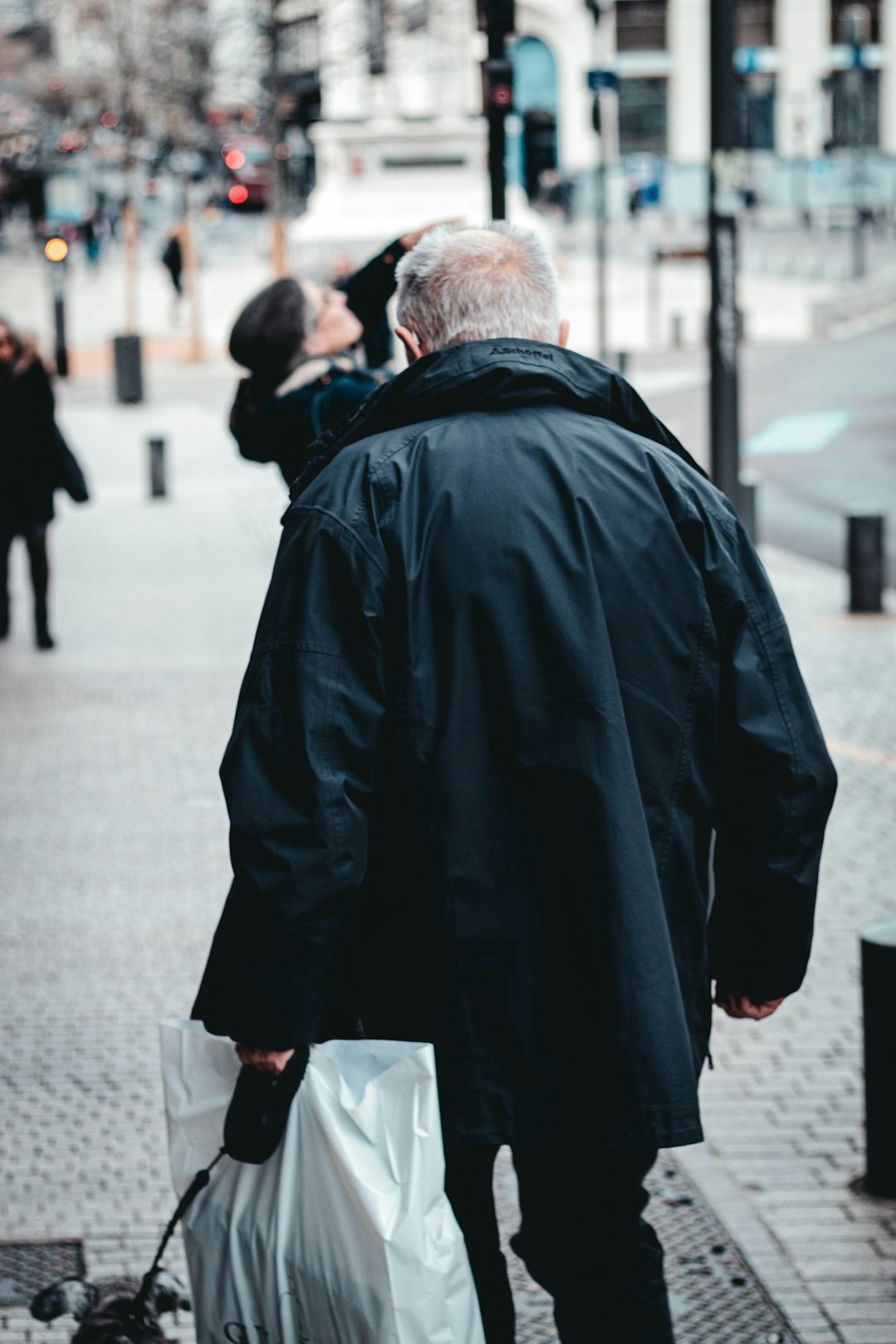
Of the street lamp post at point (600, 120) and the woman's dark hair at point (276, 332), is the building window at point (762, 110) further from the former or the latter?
the woman's dark hair at point (276, 332)

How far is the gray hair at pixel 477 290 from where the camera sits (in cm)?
263

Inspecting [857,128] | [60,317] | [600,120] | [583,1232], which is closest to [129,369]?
[60,317]

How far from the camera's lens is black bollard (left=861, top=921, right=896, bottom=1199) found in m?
3.90

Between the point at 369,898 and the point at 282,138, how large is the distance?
1120 inches

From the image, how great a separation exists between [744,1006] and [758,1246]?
120 cm

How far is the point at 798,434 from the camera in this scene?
19.7 meters

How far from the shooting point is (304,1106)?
2.47 meters

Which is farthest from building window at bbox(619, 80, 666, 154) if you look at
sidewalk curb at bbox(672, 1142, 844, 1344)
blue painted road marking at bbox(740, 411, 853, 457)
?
sidewalk curb at bbox(672, 1142, 844, 1344)

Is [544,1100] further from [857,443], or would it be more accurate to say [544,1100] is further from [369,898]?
[857,443]

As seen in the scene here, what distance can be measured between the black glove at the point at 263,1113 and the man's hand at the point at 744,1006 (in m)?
0.67

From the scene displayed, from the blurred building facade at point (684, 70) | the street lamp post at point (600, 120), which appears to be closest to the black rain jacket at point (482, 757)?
the street lamp post at point (600, 120)

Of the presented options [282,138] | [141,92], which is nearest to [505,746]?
[282,138]

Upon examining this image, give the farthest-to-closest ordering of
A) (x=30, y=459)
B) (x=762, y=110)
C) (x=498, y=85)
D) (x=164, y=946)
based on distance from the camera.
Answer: (x=762, y=110)
(x=30, y=459)
(x=498, y=85)
(x=164, y=946)

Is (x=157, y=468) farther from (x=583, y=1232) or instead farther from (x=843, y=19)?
(x=843, y=19)
